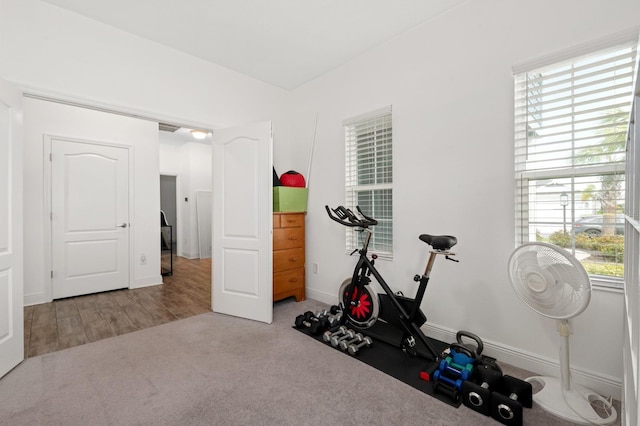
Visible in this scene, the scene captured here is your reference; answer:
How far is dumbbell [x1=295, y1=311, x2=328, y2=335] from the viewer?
265cm

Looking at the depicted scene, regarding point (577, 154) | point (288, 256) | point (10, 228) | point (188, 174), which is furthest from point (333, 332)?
point (188, 174)

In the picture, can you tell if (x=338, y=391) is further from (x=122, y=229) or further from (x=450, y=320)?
(x=122, y=229)

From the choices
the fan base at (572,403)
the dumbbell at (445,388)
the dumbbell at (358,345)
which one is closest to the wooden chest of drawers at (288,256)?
the dumbbell at (358,345)

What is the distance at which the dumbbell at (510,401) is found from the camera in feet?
4.98

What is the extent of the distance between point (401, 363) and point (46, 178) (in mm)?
4622

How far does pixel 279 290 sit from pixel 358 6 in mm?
2931

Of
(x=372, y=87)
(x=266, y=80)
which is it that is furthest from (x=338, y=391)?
(x=266, y=80)

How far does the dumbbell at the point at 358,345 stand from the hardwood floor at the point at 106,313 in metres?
1.88

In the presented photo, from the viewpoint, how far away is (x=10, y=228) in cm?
211

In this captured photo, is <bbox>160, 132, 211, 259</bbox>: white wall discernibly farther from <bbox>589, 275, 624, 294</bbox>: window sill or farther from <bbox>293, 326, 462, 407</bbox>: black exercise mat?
<bbox>589, 275, 624, 294</bbox>: window sill

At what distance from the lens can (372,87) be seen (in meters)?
3.04

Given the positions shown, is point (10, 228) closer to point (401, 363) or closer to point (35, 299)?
point (35, 299)

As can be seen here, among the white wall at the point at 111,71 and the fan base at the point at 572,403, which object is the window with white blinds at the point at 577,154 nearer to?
the fan base at the point at 572,403

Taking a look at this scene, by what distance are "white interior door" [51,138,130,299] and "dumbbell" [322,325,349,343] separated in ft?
11.1
